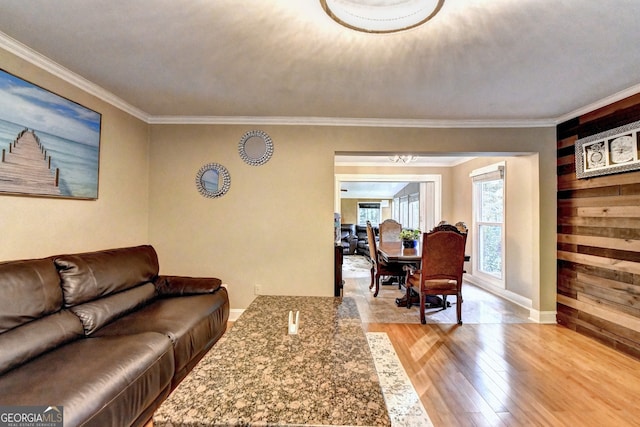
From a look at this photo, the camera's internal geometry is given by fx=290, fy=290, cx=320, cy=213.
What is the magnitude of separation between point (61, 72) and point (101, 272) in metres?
1.67

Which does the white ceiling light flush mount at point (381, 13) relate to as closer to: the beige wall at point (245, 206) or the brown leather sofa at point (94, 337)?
the beige wall at point (245, 206)

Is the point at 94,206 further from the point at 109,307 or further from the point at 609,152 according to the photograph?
the point at 609,152

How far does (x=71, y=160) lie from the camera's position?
8.10 feet

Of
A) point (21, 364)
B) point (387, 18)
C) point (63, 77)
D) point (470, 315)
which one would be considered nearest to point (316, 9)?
point (387, 18)

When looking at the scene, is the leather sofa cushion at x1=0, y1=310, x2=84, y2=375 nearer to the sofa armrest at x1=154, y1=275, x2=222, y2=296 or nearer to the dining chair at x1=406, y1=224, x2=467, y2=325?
the sofa armrest at x1=154, y1=275, x2=222, y2=296

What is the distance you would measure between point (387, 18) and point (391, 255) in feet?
9.66

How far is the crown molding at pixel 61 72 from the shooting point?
1996 mm

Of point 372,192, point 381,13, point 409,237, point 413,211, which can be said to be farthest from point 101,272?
point 372,192

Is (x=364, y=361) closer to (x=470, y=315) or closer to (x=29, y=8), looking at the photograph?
(x=29, y=8)

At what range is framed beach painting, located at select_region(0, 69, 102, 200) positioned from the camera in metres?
1.99

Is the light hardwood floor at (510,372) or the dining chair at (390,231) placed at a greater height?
the dining chair at (390,231)

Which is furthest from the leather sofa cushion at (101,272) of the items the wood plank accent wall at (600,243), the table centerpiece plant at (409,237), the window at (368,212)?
the window at (368,212)

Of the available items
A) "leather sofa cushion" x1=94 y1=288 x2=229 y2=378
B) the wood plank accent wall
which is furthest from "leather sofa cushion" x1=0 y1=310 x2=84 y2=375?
the wood plank accent wall

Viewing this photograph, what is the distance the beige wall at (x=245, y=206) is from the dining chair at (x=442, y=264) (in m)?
1.04
